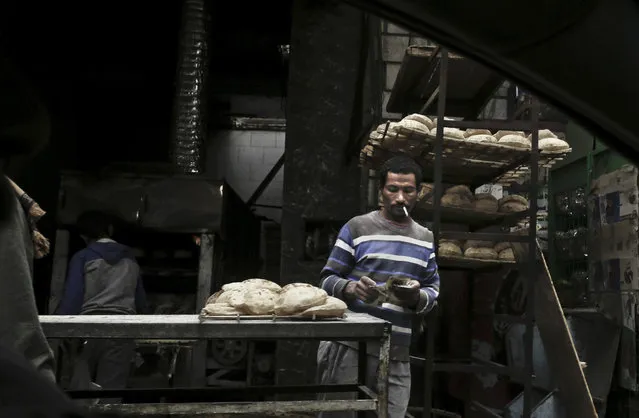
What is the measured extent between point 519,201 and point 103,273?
10.4ft

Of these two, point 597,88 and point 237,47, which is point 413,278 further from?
point 237,47

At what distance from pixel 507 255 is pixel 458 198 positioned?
0.50 m

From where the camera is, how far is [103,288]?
4.84 metres

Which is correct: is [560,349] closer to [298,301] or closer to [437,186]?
[437,186]

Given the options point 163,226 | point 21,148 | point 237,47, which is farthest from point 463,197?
point 237,47

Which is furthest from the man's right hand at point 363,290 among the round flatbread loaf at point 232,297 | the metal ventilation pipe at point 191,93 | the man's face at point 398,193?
the metal ventilation pipe at point 191,93

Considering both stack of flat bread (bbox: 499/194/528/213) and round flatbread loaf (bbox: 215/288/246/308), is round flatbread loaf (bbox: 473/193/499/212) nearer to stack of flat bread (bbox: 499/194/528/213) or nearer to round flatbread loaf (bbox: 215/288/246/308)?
stack of flat bread (bbox: 499/194/528/213)

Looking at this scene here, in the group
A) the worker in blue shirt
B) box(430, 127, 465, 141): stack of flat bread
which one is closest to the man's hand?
box(430, 127, 465, 141): stack of flat bread

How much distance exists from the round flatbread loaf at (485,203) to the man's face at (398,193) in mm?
892

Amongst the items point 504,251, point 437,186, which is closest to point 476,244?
point 504,251

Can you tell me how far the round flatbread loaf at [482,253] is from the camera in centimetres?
409

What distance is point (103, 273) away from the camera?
4.83 m

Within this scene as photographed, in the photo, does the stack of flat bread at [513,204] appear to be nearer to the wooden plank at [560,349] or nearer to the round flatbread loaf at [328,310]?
the wooden plank at [560,349]

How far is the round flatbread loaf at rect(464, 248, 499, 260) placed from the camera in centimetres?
409
